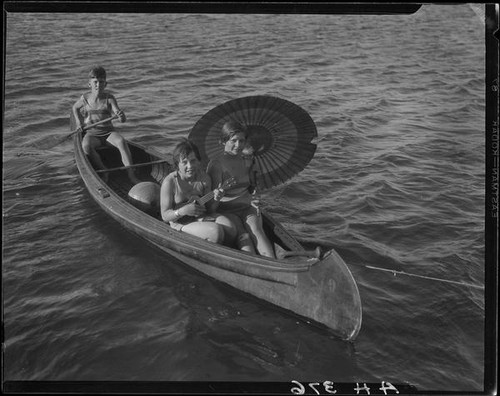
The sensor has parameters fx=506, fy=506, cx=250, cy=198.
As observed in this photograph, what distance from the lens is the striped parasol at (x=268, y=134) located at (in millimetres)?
5758

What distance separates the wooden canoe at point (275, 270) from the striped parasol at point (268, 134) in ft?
2.20

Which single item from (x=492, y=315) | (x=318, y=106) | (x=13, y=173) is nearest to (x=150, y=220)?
(x=13, y=173)

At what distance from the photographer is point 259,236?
592 centimetres

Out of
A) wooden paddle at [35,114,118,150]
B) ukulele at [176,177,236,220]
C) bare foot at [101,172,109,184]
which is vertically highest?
wooden paddle at [35,114,118,150]

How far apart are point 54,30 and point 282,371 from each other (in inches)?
358

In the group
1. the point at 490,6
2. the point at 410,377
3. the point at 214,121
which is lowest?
the point at 410,377

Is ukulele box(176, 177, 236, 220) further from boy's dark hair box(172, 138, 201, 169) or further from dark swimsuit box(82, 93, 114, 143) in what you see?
dark swimsuit box(82, 93, 114, 143)

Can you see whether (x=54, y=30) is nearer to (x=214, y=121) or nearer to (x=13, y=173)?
(x=13, y=173)

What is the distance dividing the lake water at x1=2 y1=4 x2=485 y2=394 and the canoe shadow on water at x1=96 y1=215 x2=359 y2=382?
2 centimetres

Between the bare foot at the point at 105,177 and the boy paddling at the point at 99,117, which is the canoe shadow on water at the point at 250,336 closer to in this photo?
the bare foot at the point at 105,177

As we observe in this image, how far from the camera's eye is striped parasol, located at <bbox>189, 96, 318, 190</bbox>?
576 cm

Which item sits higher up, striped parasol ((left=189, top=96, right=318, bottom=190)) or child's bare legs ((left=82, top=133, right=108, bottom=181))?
striped parasol ((left=189, top=96, right=318, bottom=190))

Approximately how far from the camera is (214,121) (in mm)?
5883

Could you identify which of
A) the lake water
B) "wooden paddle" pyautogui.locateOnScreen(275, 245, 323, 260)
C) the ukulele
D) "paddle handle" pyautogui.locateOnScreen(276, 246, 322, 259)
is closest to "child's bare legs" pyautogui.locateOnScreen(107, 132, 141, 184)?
the lake water
